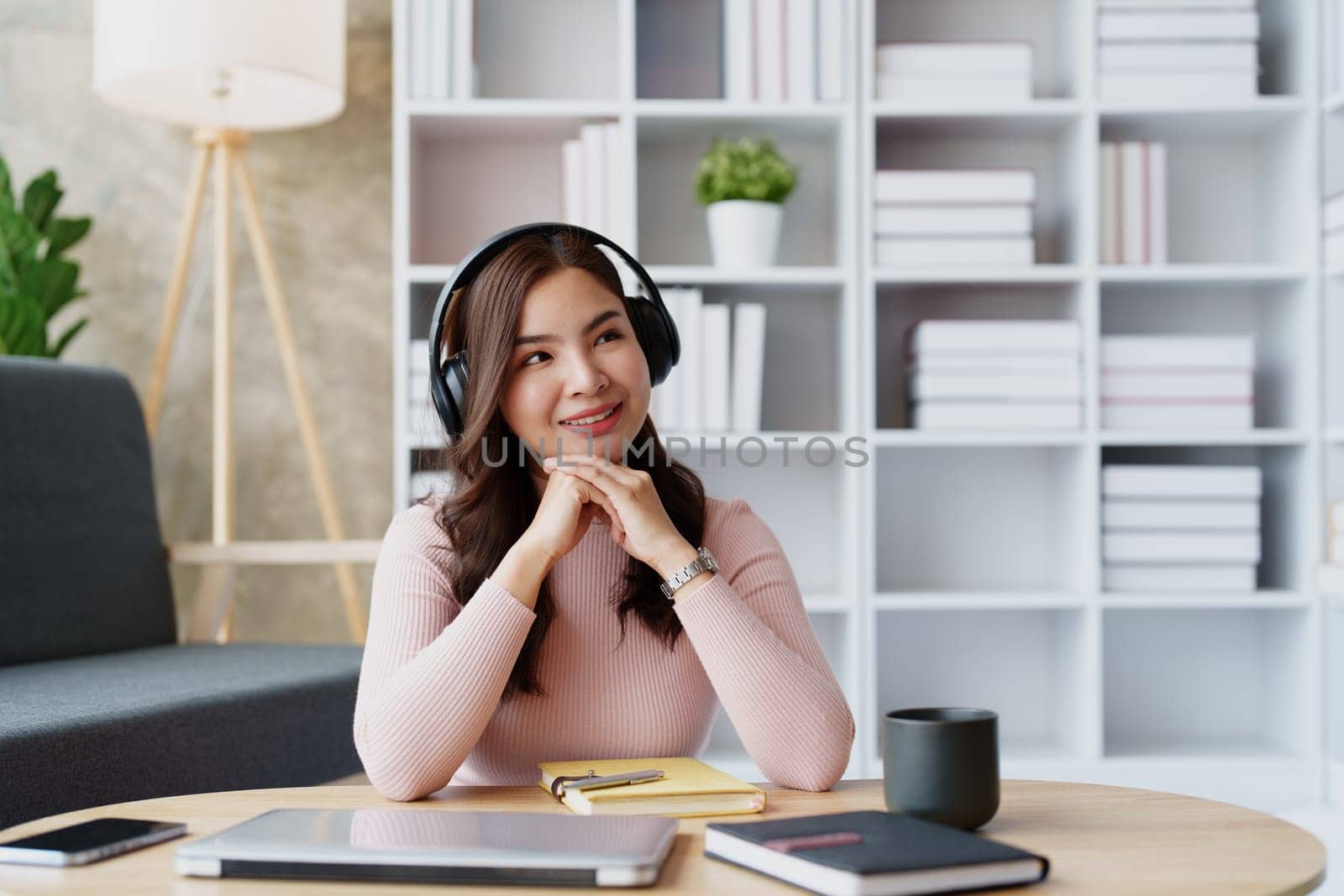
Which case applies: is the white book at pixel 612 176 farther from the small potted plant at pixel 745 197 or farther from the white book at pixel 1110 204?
the white book at pixel 1110 204

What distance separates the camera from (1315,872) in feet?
2.43

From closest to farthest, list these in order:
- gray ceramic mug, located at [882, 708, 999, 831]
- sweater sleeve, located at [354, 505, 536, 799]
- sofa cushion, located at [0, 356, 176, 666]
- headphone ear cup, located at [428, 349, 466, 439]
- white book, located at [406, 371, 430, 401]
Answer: gray ceramic mug, located at [882, 708, 999, 831] < sweater sleeve, located at [354, 505, 536, 799] < headphone ear cup, located at [428, 349, 466, 439] < sofa cushion, located at [0, 356, 176, 666] < white book, located at [406, 371, 430, 401]

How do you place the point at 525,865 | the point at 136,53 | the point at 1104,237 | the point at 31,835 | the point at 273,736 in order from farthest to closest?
the point at 1104,237 → the point at 136,53 → the point at 273,736 → the point at 31,835 → the point at 525,865

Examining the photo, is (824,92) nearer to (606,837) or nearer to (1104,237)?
(1104,237)

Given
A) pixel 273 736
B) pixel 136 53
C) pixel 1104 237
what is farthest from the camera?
pixel 1104 237

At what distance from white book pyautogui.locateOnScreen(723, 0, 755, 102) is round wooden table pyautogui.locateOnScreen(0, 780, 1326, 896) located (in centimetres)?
183

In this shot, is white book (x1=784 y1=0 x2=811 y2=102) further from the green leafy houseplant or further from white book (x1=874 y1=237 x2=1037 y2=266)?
the green leafy houseplant

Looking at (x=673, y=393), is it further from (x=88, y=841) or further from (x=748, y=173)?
(x=88, y=841)

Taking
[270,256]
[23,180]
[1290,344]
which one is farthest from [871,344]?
[23,180]

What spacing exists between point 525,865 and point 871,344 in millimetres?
1975

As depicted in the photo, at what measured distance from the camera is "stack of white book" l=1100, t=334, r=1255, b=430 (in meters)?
2.59

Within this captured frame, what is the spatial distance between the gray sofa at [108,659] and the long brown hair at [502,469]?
2.12 feet

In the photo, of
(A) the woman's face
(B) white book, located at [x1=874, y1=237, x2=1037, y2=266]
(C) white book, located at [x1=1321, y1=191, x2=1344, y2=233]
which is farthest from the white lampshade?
(C) white book, located at [x1=1321, y1=191, x2=1344, y2=233]

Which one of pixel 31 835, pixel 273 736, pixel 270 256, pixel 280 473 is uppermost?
pixel 270 256
